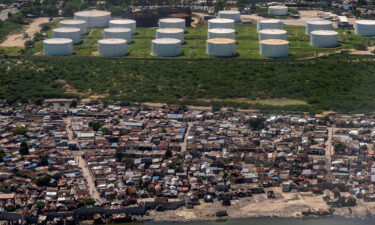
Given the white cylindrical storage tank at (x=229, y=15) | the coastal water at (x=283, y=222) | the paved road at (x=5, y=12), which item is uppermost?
the coastal water at (x=283, y=222)

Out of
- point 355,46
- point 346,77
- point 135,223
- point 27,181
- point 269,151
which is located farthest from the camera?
point 355,46

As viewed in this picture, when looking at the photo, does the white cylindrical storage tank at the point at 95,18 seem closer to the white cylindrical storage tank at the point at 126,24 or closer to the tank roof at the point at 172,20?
the white cylindrical storage tank at the point at 126,24

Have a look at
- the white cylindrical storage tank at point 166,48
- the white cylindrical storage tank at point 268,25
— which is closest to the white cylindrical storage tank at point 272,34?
the white cylindrical storage tank at point 268,25

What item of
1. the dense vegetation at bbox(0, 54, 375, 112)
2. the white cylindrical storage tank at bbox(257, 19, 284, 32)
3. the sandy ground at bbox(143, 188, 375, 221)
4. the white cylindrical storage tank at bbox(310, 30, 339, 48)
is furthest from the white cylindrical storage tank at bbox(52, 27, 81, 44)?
the sandy ground at bbox(143, 188, 375, 221)

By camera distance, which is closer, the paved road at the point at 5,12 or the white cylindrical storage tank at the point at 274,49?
→ the white cylindrical storage tank at the point at 274,49

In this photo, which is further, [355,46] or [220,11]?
[220,11]

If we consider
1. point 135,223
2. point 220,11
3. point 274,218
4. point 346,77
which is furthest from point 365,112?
point 220,11

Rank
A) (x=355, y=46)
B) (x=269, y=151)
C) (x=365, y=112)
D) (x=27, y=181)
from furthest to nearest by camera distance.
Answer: (x=355, y=46) → (x=365, y=112) → (x=269, y=151) → (x=27, y=181)

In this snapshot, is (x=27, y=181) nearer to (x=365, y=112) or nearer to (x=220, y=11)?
(x=365, y=112)
